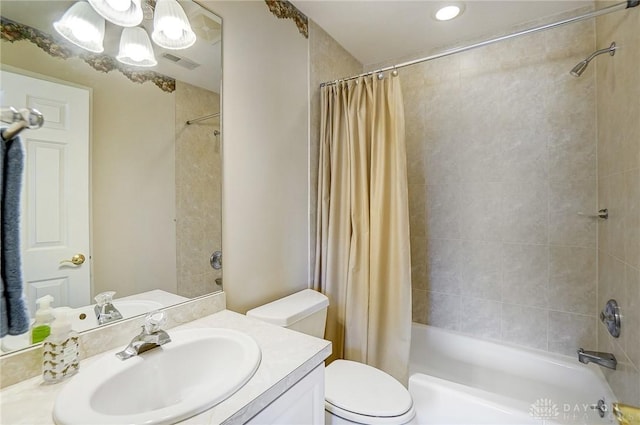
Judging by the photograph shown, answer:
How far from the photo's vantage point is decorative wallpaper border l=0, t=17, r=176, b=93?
2.38 feet

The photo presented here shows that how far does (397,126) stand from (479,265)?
1.12m

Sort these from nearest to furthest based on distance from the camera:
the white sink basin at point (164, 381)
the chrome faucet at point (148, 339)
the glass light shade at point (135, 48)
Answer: the white sink basin at point (164, 381), the chrome faucet at point (148, 339), the glass light shade at point (135, 48)

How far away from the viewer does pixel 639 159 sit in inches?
40.6

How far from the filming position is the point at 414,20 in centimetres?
170

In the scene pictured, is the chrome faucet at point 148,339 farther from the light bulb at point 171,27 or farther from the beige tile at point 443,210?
the beige tile at point 443,210

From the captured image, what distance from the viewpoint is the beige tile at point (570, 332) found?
1.59 meters

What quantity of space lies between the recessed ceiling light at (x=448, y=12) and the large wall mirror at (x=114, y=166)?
128cm

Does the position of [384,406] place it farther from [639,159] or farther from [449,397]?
[639,159]

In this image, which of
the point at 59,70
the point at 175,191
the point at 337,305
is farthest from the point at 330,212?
the point at 59,70

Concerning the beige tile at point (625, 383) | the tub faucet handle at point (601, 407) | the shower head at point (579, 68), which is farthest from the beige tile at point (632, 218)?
the tub faucet handle at point (601, 407)

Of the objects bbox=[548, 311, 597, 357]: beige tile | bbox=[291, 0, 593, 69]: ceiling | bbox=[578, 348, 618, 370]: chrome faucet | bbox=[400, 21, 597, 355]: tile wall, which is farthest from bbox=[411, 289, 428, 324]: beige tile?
bbox=[291, 0, 593, 69]: ceiling

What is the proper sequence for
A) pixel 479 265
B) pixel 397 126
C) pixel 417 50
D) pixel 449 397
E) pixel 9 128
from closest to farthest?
pixel 9 128 < pixel 449 397 < pixel 397 126 < pixel 479 265 < pixel 417 50

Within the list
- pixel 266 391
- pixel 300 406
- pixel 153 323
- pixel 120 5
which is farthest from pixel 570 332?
pixel 120 5

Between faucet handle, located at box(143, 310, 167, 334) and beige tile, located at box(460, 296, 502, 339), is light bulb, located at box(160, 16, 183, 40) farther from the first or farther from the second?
beige tile, located at box(460, 296, 502, 339)
